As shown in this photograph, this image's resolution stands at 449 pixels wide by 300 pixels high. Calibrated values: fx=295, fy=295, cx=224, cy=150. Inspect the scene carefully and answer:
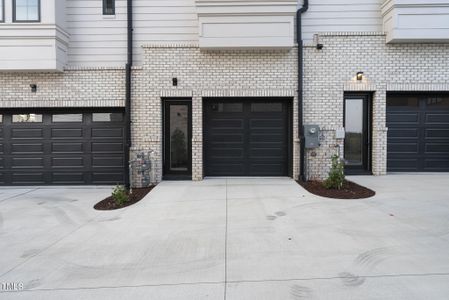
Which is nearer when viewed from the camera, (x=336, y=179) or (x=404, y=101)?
(x=336, y=179)

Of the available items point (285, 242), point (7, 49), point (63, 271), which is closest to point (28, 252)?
point (63, 271)

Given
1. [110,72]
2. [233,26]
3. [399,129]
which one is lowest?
[399,129]

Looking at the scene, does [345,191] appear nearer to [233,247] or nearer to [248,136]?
[248,136]

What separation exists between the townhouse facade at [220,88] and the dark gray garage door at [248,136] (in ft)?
0.10

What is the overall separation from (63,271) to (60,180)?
6.31 metres

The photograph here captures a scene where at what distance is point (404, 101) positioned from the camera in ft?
29.5

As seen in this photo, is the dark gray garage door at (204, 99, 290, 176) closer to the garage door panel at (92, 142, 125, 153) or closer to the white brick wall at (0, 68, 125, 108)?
the garage door panel at (92, 142, 125, 153)

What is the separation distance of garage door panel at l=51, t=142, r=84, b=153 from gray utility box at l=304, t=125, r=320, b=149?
6633mm

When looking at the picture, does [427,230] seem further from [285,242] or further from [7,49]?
[7,49]

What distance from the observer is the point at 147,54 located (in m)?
8.49

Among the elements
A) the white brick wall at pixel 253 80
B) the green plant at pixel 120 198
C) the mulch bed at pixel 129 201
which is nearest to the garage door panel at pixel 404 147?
the white brick wall at pixel 253 80

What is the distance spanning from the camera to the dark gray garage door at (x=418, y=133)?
8.94m

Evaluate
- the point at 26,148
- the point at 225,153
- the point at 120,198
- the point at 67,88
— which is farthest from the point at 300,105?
the point at 26,148

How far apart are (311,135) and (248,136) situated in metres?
1.83
